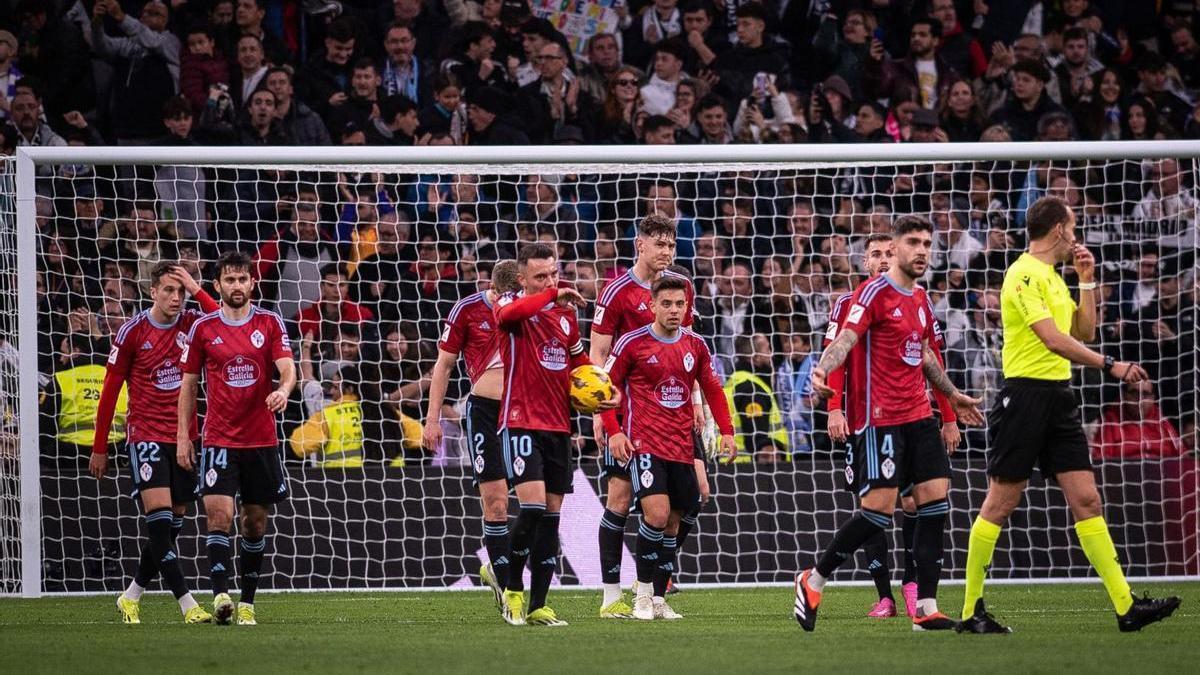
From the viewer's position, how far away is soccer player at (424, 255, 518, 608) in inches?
352

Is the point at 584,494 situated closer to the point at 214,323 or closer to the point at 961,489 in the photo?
the point at 961,489

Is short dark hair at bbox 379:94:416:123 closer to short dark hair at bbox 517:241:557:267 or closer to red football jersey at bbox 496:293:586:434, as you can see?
red football jersey at bbox 496:293:586:434

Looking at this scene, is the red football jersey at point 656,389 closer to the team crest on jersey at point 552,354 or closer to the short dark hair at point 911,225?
the team crest on jersey at point 552,354

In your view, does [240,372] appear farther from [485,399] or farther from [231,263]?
[485,399]

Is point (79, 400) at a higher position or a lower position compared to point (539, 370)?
lower

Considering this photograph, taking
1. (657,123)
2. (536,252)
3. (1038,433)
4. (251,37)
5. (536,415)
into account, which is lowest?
(1038,433)

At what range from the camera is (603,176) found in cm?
1433

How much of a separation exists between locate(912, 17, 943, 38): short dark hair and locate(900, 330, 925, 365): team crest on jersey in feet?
28.8

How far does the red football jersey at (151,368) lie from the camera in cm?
972

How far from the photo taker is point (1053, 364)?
7.25 metres

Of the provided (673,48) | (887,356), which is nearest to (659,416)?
(887,356)

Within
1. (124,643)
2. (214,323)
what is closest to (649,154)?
(214,323)

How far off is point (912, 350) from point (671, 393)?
160cm

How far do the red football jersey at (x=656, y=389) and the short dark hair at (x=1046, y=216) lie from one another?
2.35 m
